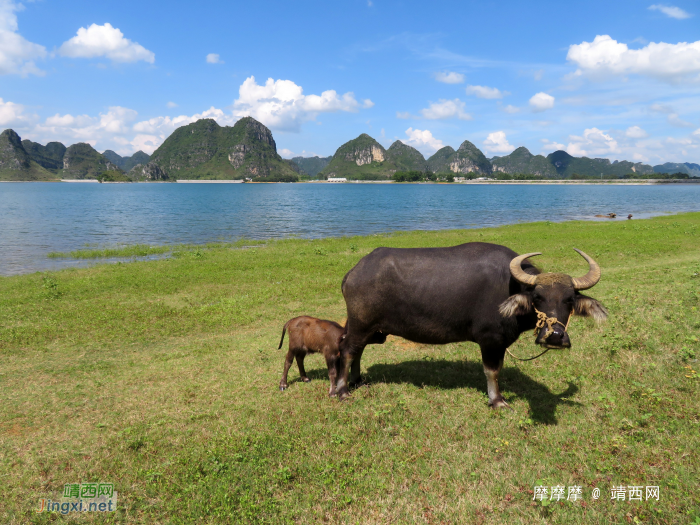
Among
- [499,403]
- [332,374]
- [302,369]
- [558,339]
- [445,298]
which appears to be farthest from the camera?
[302,369]

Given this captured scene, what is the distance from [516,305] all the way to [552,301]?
47cm

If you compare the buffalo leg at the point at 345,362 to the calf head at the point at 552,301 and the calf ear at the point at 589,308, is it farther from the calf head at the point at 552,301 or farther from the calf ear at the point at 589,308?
the calf ear at the point at 589,308

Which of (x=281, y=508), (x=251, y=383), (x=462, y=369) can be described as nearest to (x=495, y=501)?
(x=281, y=508)

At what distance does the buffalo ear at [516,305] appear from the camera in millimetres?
5434

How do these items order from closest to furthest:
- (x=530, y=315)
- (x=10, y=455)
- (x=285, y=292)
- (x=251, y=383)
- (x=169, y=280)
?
(x=10, y=455), (x=530, y=315), (x=251, y=383), (x=285, y=292), (x=169, y=280)

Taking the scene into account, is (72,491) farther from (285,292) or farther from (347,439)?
(285,292)

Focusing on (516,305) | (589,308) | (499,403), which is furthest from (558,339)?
(499,403)

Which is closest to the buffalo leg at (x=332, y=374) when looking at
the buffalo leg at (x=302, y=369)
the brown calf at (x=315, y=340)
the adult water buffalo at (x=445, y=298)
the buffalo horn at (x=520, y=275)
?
the brown calf at (x=315, y=340)

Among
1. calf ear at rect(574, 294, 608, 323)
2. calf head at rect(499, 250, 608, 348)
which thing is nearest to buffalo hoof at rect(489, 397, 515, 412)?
calf head at rect(499, 250, 608, 348)

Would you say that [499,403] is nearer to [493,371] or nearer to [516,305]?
[493,371]

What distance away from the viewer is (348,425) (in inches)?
227

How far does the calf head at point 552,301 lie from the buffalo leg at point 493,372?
963 mm

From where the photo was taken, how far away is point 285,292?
14.9m

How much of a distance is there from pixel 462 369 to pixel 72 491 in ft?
21.9
